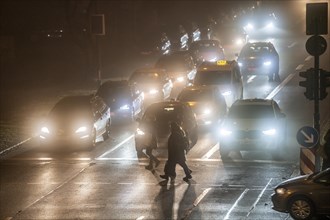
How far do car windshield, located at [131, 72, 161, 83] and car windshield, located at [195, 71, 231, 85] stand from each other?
8.27ft

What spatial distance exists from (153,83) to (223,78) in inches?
141

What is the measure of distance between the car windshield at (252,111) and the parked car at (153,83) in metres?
11.0

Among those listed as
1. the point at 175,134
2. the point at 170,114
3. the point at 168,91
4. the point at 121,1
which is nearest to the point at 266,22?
the point at 121,1

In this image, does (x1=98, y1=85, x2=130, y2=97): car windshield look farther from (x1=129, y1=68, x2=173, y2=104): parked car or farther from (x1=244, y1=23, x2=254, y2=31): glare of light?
(x1=244, y1=23, x2=254, y2=31): glare of light

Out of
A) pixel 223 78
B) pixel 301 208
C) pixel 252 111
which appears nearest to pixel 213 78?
pixel 223 78

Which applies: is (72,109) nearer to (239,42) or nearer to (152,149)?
(152,149)

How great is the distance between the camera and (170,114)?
26781 millimetres

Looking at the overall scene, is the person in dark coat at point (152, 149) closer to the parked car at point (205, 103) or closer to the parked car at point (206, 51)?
the parked car at point (205, 103)

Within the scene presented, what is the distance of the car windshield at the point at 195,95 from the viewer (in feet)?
102

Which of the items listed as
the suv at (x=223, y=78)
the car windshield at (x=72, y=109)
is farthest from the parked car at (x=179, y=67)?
the car windshield at (x=72, y=109)

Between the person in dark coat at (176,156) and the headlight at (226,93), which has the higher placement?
the headlight at (226,93)

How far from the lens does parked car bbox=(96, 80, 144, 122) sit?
33.0m

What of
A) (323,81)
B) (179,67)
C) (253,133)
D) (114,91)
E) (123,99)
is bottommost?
(253,133)

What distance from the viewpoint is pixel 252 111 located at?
84.6 feet
